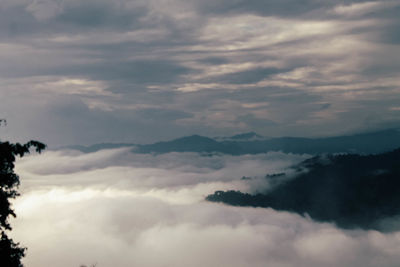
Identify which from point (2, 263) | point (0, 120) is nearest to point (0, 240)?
point (2, 263)

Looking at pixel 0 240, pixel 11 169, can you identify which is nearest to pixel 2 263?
pixel 0 240

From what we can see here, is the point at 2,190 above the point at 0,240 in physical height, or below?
above

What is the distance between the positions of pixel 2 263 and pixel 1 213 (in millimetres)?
3135

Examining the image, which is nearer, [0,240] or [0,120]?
[0,120]

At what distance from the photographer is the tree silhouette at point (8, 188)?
2628cm

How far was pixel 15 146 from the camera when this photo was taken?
2647 cm

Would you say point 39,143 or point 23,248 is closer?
point 39,143

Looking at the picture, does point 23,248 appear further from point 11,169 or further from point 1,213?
point 11,169

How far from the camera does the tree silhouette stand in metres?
26.3

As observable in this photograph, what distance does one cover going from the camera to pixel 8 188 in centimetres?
2698

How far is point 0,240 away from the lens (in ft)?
89.4

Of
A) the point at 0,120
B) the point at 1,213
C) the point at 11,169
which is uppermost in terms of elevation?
the point at 0,120

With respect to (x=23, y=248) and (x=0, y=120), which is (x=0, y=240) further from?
(x=0, y=120)

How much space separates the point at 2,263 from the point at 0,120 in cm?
899
